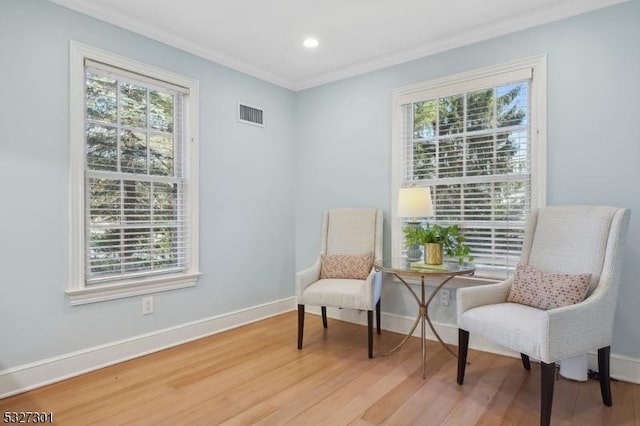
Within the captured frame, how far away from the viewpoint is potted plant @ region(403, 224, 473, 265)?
9.08 feet

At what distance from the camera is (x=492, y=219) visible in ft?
9.91

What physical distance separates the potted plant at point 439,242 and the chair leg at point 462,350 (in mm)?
539

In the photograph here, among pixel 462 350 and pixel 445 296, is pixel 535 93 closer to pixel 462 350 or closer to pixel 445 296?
pixel 445 296

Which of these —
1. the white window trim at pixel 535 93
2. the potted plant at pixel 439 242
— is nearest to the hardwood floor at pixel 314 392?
the potted plant at pixel 439 242

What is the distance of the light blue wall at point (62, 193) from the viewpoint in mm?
2324

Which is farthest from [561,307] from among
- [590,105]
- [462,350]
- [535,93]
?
[535,93]

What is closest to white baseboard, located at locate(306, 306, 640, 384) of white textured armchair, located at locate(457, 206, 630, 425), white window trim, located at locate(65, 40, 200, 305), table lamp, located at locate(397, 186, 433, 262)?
white textured armchair, located at locate(457, 206, 630, 425)

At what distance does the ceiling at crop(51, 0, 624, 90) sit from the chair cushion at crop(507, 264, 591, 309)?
1823mm

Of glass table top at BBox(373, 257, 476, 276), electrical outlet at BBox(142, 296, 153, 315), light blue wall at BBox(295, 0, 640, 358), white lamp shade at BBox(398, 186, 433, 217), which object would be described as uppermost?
light blue wall at BBox(295, 0, 640, 358)

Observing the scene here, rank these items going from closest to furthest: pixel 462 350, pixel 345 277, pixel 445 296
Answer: pixel 462 350 < pixel 445 296 < pixel 345 277

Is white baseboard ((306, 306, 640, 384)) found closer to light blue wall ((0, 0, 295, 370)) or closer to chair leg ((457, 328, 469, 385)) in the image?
chair leg ((457, 328, 469, 385))

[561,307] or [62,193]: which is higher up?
[62,193]

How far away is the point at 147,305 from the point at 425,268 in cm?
213

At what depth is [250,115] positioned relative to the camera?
381 centimetres
